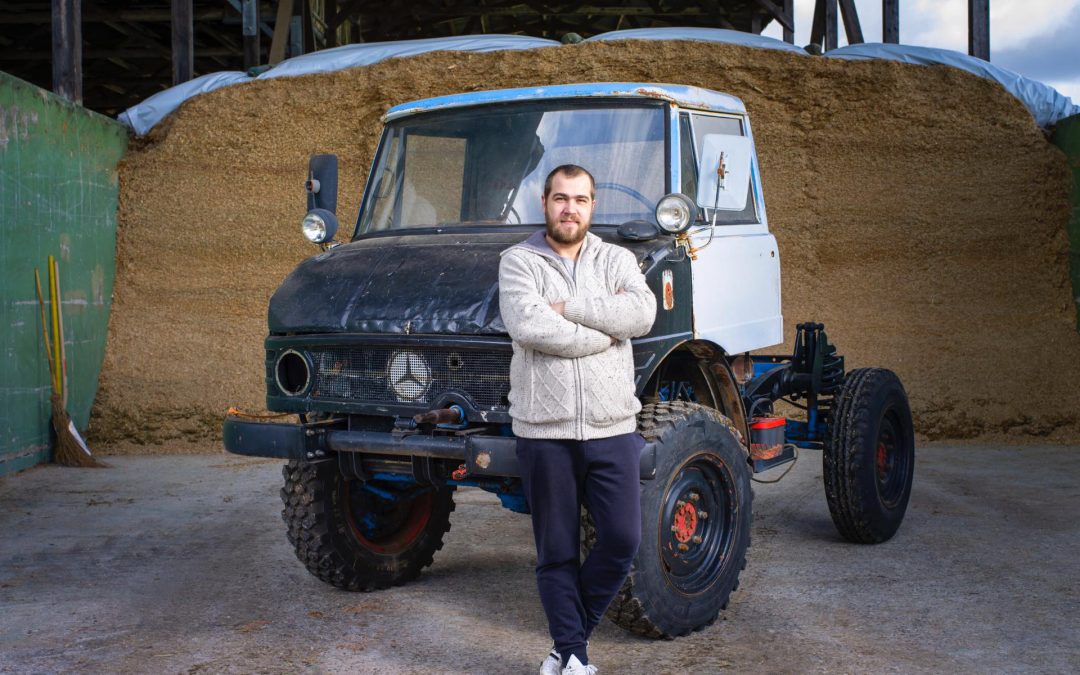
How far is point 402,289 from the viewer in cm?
504

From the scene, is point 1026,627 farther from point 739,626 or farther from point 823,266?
point 823,266

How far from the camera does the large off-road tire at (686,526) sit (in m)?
4.70

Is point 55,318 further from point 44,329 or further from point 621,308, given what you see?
point 621,308

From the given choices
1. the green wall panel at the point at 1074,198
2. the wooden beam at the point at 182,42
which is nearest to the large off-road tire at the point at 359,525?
the green wall panel at the point at 1074,198

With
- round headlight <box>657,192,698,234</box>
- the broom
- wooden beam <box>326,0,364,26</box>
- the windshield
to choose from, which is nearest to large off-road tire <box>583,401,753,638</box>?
round headlight <box>657,192,698,234</box>

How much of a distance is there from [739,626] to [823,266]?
7.23m

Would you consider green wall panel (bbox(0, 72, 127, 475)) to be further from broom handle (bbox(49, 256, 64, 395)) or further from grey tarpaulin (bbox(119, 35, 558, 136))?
grey tarpaulin (bbox(119, 35, 558, 136))

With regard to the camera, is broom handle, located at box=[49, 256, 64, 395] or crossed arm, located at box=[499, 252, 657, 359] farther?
broom handle, located at box=[49, 256, 64, 395]

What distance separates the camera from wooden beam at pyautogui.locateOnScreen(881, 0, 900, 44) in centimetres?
1381

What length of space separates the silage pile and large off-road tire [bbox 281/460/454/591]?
541cm

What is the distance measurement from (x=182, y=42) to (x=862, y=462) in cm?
978

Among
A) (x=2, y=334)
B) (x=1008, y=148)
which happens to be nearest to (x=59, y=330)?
(x=2, y=334)

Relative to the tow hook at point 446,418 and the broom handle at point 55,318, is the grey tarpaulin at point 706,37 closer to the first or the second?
the broom handle at point 55,318

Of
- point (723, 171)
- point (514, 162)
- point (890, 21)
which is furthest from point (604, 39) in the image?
point (723, 171)
